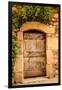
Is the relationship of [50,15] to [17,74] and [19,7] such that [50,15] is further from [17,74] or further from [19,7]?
[17,74]

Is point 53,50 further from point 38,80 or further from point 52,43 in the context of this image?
point 38,80

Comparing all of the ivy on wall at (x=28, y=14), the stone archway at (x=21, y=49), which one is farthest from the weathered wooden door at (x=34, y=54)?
the ivy on wall at (x=28, y=14)

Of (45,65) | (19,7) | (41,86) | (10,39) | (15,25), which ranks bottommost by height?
(41,86)

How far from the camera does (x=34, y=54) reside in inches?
101

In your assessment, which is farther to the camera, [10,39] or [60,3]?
[60,3]

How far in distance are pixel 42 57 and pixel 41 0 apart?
0.66 metres

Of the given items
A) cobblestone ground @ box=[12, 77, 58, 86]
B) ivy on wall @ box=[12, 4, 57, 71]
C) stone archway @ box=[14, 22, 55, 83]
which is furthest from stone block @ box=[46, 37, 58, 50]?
cobblestone ground @ box=[12, 77, 58, 86]

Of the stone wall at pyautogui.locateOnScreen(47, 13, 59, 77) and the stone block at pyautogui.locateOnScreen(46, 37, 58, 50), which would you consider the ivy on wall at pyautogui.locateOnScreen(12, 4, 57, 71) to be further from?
the stone block at pyautogui.locateOnScreen(46, 37, 58, 50)

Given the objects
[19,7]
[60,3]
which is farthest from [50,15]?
[19,7]

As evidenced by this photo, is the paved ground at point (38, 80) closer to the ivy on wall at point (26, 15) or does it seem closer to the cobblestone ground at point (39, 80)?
the cobblestone ground at point (39, 80)

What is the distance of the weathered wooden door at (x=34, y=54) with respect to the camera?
253 centimetres

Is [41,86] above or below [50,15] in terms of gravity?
below

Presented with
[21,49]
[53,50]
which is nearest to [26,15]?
[21,49]

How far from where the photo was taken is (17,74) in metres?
2.48
